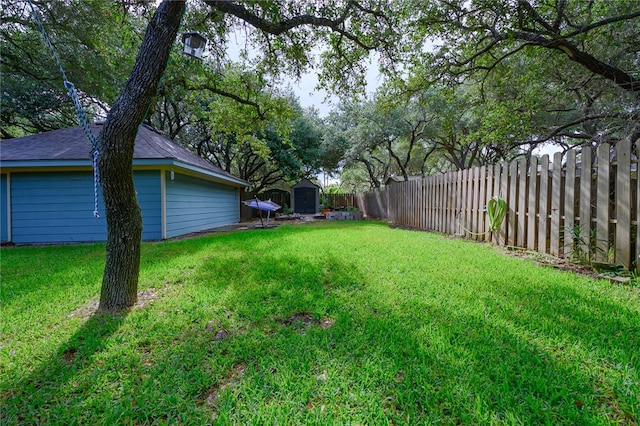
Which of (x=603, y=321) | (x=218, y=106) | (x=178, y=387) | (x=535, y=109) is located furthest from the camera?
(x=218, y=106)

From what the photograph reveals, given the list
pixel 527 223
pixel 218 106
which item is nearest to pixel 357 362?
pixel 527 223

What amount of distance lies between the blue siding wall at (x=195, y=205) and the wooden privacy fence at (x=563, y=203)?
7.26 meters

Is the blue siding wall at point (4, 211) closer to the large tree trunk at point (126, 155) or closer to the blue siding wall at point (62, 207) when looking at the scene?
the blue siding wall at point (62, 207)

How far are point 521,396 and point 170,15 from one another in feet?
12.4

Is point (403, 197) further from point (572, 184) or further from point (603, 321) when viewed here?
point (603, 321)

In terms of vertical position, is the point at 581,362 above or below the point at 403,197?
below

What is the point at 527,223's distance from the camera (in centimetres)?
430

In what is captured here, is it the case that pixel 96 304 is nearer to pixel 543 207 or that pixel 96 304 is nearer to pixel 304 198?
pixel 543 207

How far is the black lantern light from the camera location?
3.98m

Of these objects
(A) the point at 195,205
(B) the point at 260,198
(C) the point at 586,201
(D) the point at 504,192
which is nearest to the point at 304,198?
(B) the point at 260,198

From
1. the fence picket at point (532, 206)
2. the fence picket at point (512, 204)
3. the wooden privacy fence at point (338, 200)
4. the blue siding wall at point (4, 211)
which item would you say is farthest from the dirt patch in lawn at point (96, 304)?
the wooden privacy fence at point (338, 200)

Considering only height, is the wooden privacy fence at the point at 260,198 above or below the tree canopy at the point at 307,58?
below

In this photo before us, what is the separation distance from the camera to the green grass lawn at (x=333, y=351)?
1303mm

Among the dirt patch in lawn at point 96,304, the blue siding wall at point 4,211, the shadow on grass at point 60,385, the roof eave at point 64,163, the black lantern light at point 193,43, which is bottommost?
the shadow on grass at point 60,385
